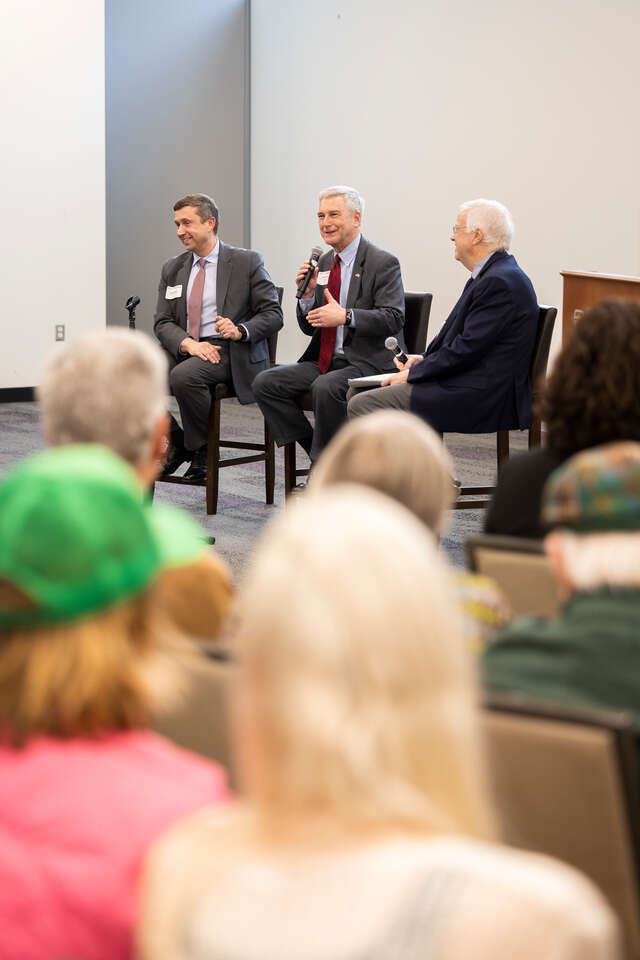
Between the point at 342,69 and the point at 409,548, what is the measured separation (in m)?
8.95

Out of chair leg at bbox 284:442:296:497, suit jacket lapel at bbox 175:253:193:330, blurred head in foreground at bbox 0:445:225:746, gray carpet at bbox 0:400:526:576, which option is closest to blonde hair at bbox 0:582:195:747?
blurred head in foreground at bbox 0:445:225:746

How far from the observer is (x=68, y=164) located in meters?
8.87

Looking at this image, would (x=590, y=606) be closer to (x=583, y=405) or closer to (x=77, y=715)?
(x=77, y=715)

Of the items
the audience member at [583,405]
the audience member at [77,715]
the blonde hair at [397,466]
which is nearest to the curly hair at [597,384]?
the audience member at [583,405]

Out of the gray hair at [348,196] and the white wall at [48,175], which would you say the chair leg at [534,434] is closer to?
the gray hair at [348,196]

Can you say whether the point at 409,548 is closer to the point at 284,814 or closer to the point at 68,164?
the point at 284,814

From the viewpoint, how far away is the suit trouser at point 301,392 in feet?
17.9

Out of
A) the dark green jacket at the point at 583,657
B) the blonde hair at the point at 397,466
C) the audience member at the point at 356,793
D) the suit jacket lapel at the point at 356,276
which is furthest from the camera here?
the suit jacket lapel at the point at 356,276

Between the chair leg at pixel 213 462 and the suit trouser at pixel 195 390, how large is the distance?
0.19ft

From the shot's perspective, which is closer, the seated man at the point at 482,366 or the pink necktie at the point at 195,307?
the seated man at the point at 482,366

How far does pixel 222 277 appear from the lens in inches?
232

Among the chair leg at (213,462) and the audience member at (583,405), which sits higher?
the audience member at (583,405)

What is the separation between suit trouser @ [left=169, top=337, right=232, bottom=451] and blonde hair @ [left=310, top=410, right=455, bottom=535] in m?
3.67

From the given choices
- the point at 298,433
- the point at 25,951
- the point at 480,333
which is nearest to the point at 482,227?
the point at 480,333
